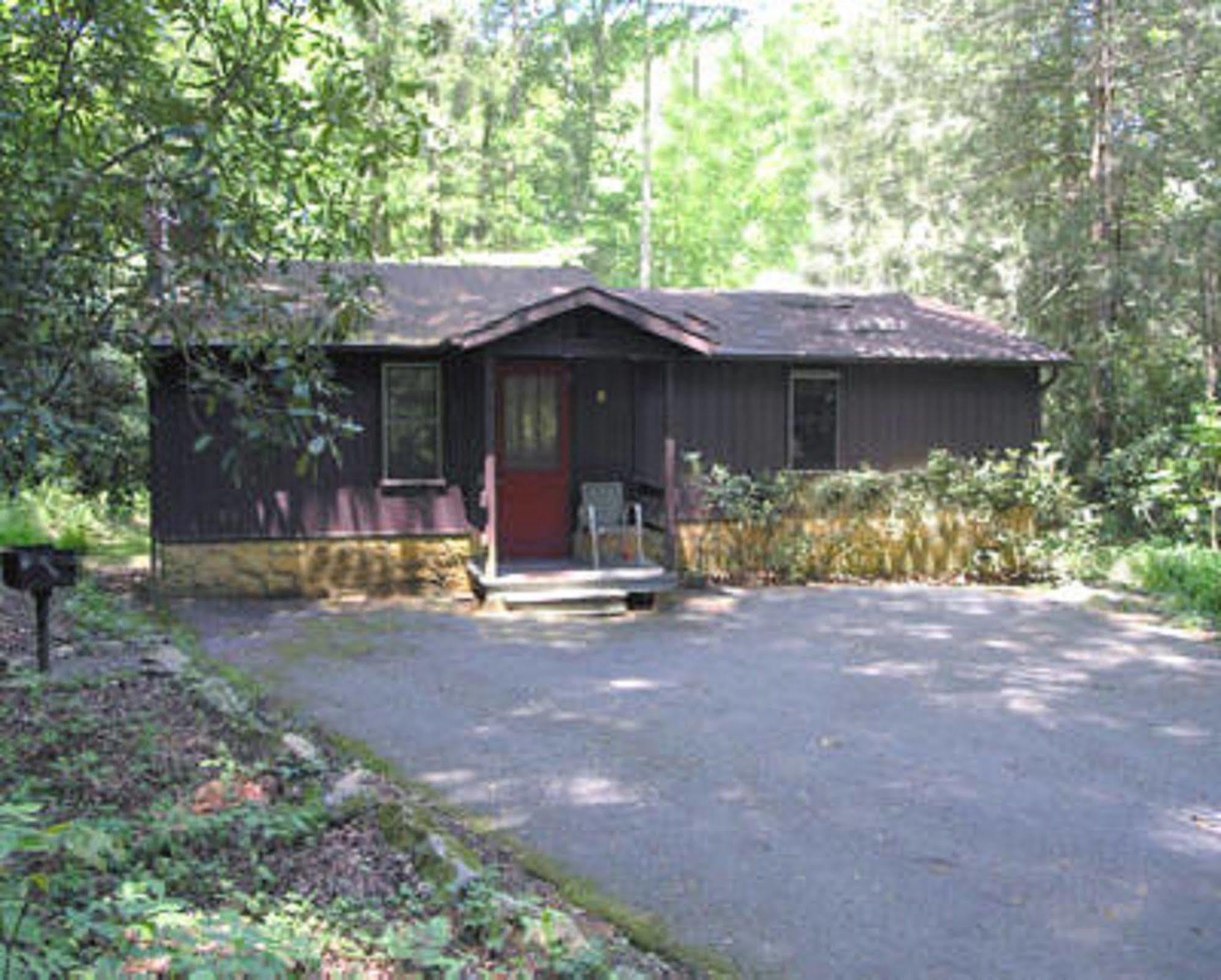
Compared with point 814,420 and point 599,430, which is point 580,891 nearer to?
point 599,430

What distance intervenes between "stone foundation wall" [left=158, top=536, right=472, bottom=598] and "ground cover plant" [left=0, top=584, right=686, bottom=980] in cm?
513

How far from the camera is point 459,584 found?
12.6 meters

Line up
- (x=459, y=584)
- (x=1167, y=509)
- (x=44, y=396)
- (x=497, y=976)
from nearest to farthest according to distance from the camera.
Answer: (x=497, y=976)
(x=44, y=396)
(x=459, y=584)
(x=1167, y=509)

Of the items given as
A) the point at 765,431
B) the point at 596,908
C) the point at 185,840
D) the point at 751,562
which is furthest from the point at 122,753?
the point at 765,431

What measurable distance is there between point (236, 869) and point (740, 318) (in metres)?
11.4

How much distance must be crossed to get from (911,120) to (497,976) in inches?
708

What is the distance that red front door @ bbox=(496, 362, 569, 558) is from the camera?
41.4 ft

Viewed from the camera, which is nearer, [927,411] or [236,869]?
[236,869]

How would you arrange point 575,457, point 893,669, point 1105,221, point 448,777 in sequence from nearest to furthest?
1. point 448,777
2. point 893,669
3. point 575,457
4. point 1105,221

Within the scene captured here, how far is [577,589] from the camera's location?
1116cm

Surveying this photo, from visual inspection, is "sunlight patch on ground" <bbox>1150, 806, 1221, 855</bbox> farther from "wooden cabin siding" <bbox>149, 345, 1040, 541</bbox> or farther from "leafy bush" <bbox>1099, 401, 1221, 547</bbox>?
"leafy bush" <bbox>1099, 401, 1221, 547</bbox>

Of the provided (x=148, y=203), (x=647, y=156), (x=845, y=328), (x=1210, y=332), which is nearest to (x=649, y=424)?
(x=845, y=328)

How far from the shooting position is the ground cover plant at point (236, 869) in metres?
3.20

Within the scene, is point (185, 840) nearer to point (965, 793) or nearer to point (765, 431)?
point (965, 793)
